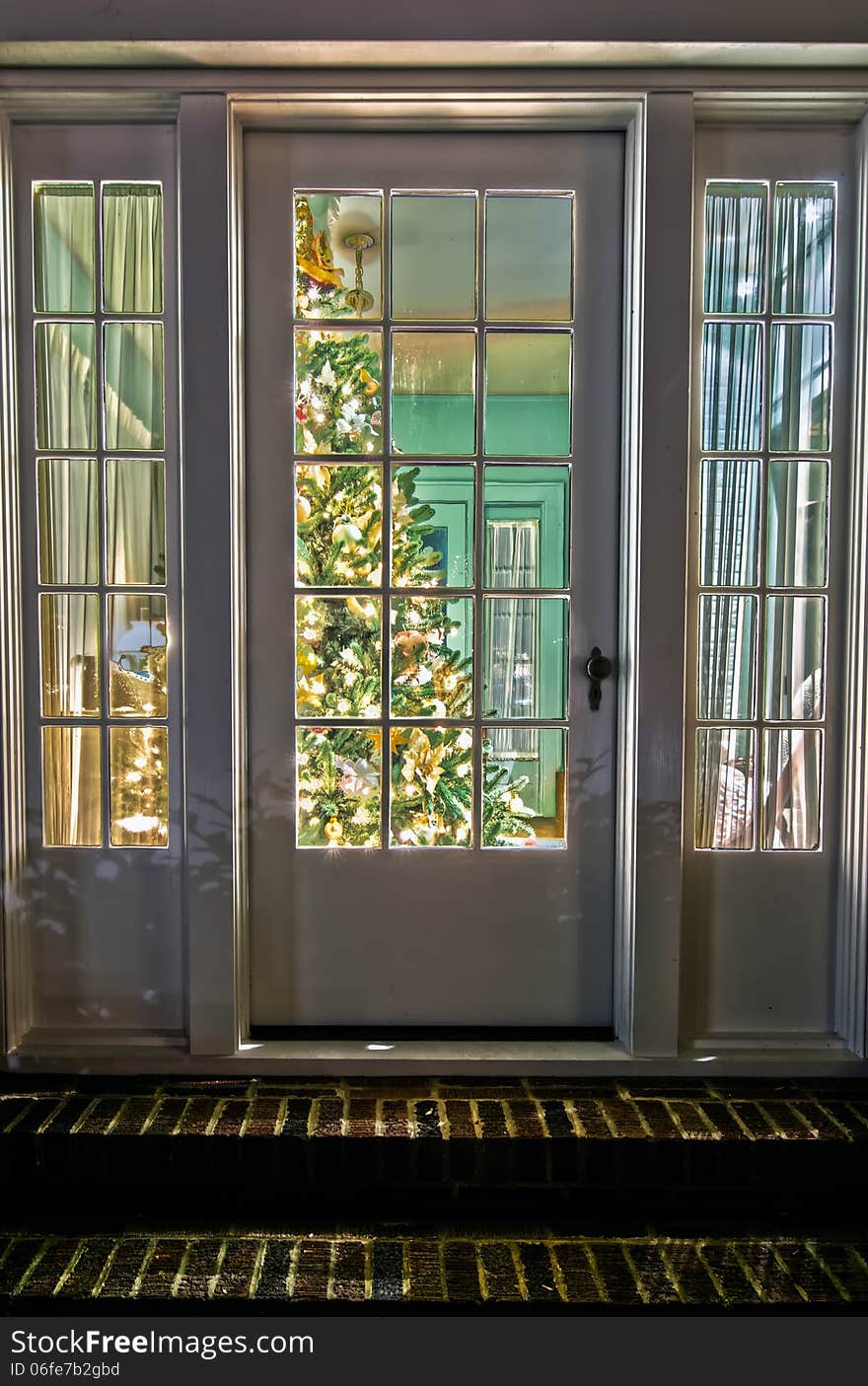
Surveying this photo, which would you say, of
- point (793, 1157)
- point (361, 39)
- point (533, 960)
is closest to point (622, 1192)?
point (793, 1157)

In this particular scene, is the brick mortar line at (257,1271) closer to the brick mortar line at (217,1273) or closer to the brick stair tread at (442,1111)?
the brick mortar line at (217,1273)

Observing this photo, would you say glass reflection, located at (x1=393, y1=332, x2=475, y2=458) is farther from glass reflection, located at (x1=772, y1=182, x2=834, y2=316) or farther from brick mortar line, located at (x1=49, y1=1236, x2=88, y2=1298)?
brick mortar line, located at (x1=49, y1=1236, x2=88, y2=1298)

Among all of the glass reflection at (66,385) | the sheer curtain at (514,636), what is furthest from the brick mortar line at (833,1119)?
the glass reflection at (66,385)

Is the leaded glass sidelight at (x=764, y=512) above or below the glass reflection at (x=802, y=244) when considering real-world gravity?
below

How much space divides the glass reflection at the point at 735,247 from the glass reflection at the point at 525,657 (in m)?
0.75

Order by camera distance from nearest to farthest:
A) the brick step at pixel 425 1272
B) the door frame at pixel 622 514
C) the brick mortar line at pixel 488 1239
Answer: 1. the brick step at pixel 425 1272
2. the brick mortar line at pixel 488 1239
3. the door frame at pixel 622 514

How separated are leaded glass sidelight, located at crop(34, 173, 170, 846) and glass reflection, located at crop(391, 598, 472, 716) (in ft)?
1.74

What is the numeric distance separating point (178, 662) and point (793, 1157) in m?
1.63

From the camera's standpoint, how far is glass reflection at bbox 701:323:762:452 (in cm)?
191

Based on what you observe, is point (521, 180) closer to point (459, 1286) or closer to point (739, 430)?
point (739, 430)

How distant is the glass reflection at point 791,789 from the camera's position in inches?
77.7

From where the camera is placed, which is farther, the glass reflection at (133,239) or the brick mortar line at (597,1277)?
the glass reflection at (133,239)

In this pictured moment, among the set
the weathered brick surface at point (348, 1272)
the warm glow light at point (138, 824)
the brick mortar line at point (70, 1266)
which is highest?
the warm glow light at point (138, 824)

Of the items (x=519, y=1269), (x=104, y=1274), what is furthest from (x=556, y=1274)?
(x=104, y=1274)
